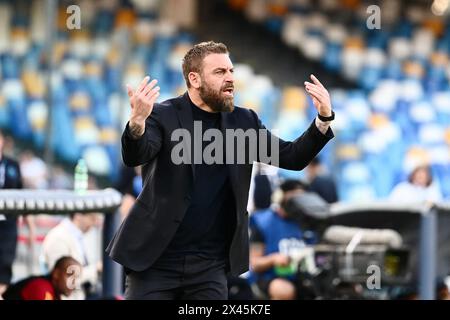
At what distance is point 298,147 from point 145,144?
72 centimetres

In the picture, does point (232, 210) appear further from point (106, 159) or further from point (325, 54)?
point (325, 54)

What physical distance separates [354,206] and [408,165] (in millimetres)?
7303

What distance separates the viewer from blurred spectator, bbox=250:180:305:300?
31.9 feet

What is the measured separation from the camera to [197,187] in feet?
17.8

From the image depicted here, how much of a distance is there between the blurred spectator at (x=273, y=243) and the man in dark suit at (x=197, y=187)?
402 centimetres

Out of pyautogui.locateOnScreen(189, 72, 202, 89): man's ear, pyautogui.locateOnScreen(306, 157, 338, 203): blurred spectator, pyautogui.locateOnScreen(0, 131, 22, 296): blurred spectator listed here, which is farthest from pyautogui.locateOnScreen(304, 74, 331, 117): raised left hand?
pyautogui.locateOnScreen(306, 157, 338, 203): blurred spectator

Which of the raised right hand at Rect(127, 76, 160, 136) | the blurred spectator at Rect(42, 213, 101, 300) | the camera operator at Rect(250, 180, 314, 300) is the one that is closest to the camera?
the raised right hand at Rect(127, 76, 160, 136)

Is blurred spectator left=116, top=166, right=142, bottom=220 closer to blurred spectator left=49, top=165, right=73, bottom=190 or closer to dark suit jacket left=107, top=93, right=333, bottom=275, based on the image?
blurred spectator left=49, top=165, right=73, bottom=190

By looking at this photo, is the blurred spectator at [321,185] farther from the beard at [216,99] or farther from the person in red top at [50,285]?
the beard at [216,99]

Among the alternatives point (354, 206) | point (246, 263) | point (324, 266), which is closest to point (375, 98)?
point (354, 206)

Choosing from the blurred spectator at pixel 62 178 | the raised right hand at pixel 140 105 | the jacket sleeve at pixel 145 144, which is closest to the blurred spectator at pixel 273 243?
the jacket sleeve at pixel 145 144

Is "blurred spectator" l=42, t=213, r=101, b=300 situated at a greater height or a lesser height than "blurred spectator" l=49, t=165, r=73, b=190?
lesser

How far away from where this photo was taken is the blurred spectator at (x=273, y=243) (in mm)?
9734

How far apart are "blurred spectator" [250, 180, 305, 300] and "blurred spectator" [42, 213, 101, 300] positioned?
1769 millimetres
